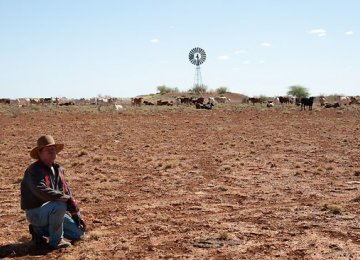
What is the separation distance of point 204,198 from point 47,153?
→ 4.46 metres

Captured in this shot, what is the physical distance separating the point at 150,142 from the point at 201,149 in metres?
3.34

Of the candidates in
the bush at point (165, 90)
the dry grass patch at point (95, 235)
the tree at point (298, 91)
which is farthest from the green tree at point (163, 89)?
the dry grass patch at point (95, 235)

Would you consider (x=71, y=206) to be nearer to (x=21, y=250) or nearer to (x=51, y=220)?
(x=51, y=220)

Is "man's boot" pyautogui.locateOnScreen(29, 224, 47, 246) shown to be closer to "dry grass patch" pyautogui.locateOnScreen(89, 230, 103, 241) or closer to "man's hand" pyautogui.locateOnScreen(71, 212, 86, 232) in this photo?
"man's hand" pyautogui.locateOnScreen(71, 212, 86, 232)

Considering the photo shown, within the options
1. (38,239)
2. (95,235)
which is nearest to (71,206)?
(38,239)

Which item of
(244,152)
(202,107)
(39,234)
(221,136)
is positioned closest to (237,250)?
(39,234)

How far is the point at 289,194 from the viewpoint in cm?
1057

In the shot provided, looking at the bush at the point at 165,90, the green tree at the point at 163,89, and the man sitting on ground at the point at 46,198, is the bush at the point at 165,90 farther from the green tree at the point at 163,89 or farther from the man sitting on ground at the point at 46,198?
the man sitting on ground at the point at 46,198

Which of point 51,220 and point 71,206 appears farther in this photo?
point 71,206

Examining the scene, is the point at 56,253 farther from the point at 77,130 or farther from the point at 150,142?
the point at 77,130

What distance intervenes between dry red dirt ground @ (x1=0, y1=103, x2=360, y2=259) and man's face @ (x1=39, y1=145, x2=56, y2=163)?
4.40ft

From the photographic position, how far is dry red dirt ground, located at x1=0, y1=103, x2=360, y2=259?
7020 mm

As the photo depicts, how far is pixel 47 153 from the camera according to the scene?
6.76 m

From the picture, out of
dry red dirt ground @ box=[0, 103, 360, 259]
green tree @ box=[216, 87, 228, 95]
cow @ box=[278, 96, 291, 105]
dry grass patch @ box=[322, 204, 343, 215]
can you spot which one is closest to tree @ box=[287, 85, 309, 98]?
green tree @ box=[216, 87, 228, 95]
